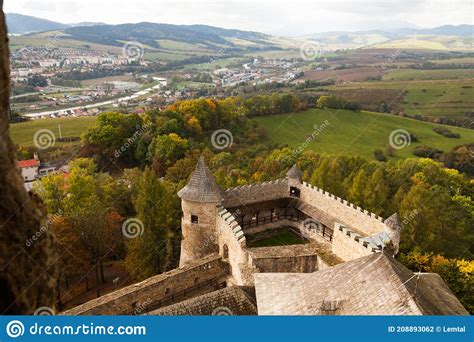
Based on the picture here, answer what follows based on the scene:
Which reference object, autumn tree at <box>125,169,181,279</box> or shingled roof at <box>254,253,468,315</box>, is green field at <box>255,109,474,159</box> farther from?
shingled roof at <box>254,253,468,315</box>

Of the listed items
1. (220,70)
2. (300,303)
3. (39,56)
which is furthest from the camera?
(220,70)

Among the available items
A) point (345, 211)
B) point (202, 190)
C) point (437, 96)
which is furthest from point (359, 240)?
point (437, 96)

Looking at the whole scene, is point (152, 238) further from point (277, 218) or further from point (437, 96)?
point (437, 96)

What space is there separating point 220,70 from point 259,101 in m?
79.2

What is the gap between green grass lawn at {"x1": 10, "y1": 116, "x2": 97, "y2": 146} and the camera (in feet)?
255

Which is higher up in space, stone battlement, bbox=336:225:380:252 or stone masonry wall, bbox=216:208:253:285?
stone battlement, bbox=336:225:380:252

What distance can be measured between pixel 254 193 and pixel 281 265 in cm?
894

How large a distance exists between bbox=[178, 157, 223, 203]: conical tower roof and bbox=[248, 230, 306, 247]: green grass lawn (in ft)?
17.1

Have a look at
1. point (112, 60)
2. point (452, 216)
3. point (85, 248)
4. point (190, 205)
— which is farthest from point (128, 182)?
point (112, 60)

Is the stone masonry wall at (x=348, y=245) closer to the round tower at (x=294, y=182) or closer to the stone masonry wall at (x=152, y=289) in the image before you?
the stone masonry wall at (x=152, y=289)

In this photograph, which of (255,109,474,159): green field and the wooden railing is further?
(255,109,474,159): green field

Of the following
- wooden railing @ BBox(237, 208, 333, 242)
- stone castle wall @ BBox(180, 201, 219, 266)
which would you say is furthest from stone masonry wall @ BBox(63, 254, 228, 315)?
wooden railing @ BBox(237, 208, 333, 242)

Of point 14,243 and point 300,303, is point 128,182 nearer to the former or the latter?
point 300,303

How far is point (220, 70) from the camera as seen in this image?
16738cm
